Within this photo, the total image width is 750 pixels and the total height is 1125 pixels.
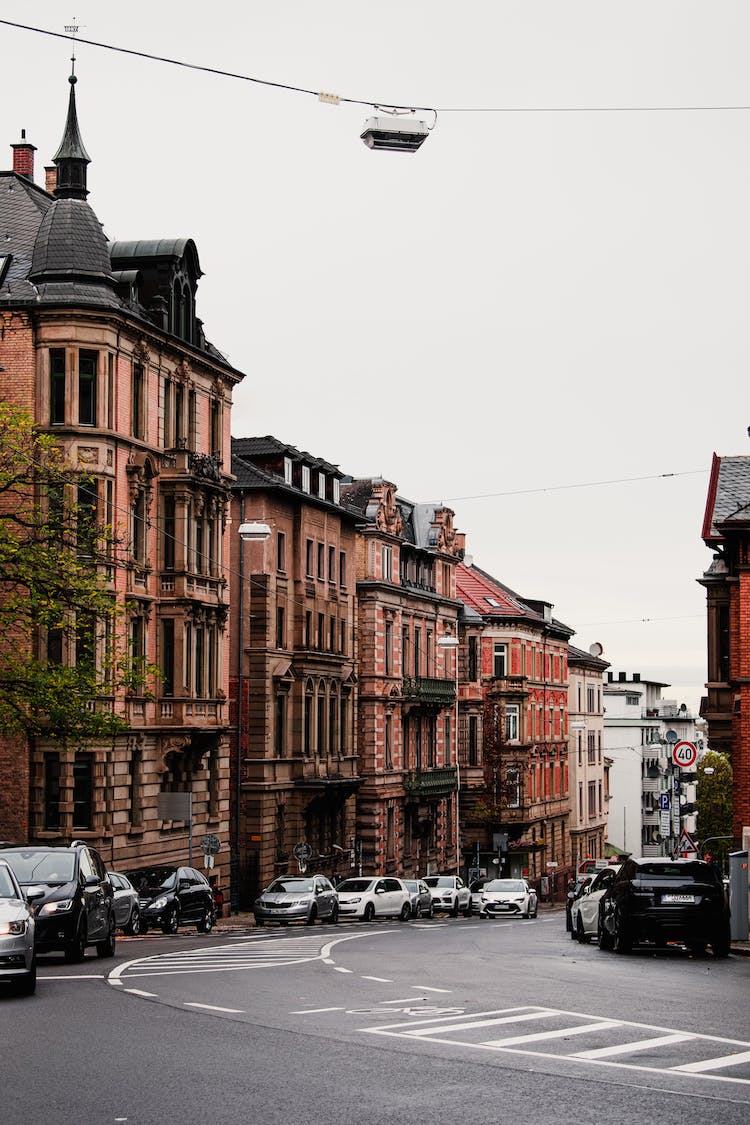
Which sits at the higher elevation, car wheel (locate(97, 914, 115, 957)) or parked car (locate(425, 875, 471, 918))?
car wheel (locate(97, 914, 115, 957))

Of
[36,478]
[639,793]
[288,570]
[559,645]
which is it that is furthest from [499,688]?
[36,478]

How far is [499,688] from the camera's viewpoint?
88812mm

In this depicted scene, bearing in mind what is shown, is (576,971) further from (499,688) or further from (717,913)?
(499,688)

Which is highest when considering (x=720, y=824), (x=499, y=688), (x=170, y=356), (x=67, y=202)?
(x=67, y=202)

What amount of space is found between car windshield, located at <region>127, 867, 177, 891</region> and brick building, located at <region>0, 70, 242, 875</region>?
18.7 feet

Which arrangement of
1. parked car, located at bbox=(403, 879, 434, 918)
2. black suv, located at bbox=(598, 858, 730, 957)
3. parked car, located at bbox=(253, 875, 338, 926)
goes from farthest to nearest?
parked car, located at bbox=(403, 879, 434, 918) < parked car, located at bbox=(253, 875, 338, 926) < black suv, located at bbox=(598, 858, 730, 957)

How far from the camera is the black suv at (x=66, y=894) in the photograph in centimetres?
2270

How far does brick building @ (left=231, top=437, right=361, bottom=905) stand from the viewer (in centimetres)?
Answer: 5953

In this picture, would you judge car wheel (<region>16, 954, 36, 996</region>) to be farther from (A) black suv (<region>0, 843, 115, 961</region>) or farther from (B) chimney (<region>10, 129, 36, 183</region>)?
(B) chimney (<region>10, 129, 36, 183</region>)

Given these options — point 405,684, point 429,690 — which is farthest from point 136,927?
point 429,690

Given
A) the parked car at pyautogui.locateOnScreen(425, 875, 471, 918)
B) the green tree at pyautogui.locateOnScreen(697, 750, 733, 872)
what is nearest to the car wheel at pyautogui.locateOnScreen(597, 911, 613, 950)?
the parked car at pyautogui.locateOnScreen(425, 875, 471, 918)

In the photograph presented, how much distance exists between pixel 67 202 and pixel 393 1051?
3769 cm

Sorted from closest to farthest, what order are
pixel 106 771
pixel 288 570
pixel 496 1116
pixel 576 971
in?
pixel 496 1116 → pixel 576 971 → pixel 106 771 → pixel 288 570

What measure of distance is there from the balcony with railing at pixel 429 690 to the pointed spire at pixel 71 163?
33.1m
